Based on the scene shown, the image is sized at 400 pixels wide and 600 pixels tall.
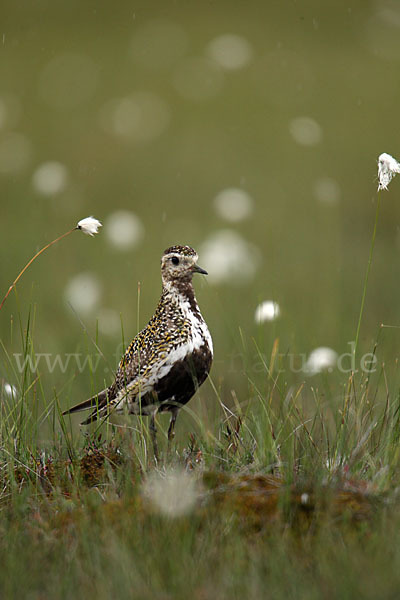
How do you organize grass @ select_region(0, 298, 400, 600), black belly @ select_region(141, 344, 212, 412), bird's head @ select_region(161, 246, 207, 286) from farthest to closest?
1. bird's head @ select_region(161, 246, 207, 286)
2. black belly @ select_region(141, 344, 212, 412)
3. grass @ select_region(0, 298, 400, 600)

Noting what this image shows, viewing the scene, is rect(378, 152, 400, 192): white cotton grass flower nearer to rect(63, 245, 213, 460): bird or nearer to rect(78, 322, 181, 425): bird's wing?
rect(63, 245, 213, 460): bird

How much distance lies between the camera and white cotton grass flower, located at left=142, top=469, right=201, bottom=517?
2.76 m

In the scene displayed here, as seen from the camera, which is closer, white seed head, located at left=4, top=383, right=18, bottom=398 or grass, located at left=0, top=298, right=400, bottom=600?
grass, located at left=0, top=298, right=400, bottom=600

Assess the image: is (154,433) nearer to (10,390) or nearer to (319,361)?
(10,390)

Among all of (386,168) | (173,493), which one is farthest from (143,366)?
(386,168)

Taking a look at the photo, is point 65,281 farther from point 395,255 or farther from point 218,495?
point 218,495

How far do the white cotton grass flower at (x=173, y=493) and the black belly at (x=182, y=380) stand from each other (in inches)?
32.1

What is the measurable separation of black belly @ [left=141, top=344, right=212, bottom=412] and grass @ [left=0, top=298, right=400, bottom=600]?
0.20 meters

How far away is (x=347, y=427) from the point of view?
3.48m

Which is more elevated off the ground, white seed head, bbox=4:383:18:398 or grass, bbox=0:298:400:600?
white seed head, bbox=4:383:18:398

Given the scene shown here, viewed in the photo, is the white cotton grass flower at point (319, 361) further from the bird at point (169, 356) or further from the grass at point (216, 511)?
the bird at point (169, 356)

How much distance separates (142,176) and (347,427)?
16.9 feet

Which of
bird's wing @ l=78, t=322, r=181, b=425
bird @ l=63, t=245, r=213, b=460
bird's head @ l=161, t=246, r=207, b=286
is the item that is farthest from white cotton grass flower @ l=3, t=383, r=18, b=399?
bird's head @ l=161, t=246, r=207, b=286

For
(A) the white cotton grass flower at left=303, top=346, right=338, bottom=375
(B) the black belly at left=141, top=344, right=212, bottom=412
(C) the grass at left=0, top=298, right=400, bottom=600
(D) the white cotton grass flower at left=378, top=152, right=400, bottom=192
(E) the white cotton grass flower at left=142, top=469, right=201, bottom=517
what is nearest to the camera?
(C) the grass at left=0, top=298, right=400, bottom=600
